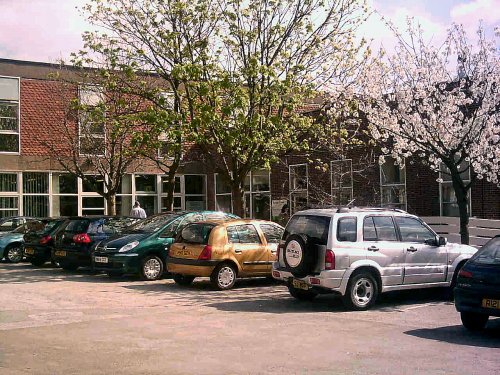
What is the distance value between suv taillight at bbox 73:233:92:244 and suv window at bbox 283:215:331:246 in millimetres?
7249

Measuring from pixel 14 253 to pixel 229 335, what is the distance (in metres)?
14.4

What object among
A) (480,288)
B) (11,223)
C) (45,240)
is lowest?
(480,288)

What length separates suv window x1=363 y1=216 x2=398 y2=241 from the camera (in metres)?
12.0

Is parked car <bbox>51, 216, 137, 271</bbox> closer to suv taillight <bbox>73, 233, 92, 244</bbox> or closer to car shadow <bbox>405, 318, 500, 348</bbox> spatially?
suv taillight <bbox>73, 233, 92, 244</bbox>

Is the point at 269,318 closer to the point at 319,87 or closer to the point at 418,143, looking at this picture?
the point at 418,143

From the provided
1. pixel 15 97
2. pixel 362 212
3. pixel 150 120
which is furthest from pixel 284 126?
pixel 15 97

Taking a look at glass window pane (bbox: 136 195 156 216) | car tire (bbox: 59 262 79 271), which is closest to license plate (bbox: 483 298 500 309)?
car tire (bbox: 59 262 79 271)

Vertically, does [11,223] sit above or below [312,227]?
above

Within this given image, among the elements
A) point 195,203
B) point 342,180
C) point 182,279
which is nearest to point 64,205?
point 195,203

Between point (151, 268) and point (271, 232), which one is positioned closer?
point (271, 232)

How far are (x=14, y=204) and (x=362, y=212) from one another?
1979 centimetres

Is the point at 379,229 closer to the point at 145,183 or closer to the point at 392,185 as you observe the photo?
the point at 392,185

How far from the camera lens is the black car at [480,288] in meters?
9.19

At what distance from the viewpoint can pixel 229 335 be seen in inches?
372
